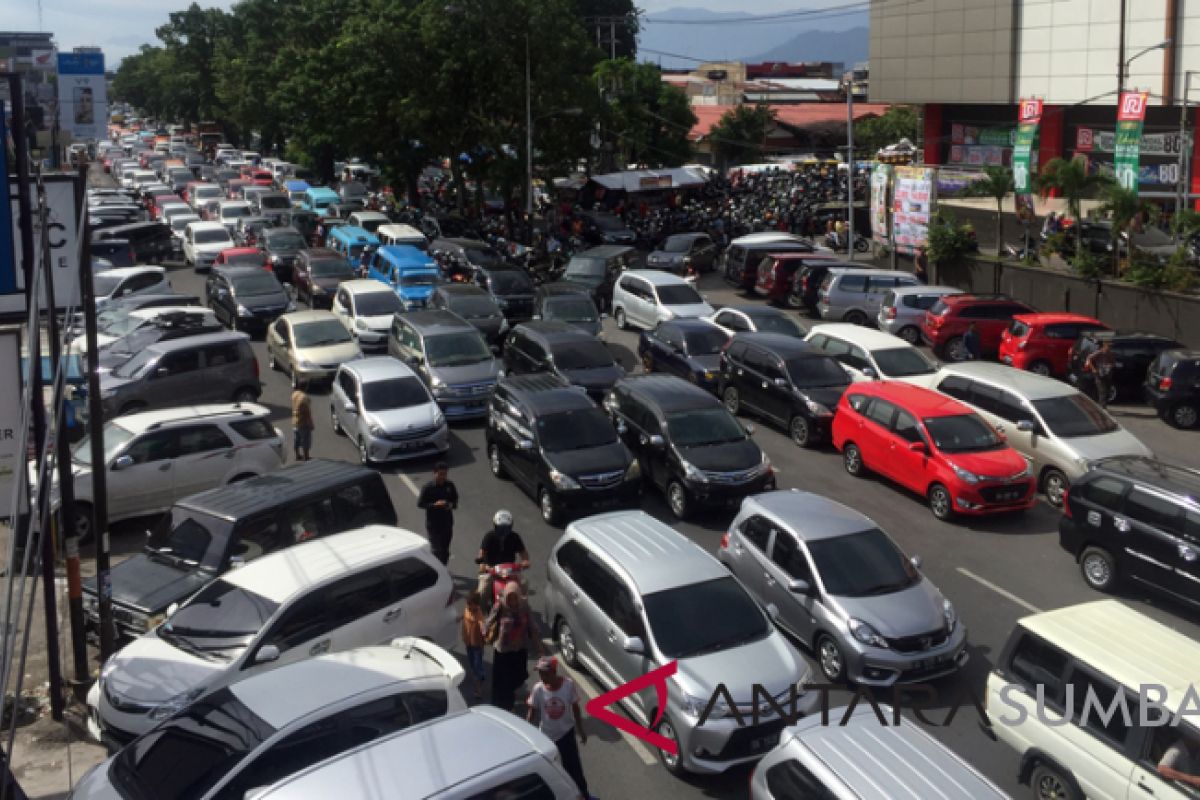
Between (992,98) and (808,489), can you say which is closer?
(808,489)

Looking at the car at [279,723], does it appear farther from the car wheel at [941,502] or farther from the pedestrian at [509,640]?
the car wheel at [941,502]

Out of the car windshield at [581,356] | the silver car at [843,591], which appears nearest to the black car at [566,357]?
the car windshield at [581,356]

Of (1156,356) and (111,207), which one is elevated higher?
(111,207)

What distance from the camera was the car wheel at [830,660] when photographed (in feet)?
37.4

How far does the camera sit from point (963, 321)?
25797 millimetres

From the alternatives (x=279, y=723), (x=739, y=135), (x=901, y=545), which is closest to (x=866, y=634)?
(x=901, y=545)

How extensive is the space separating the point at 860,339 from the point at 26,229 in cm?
1545

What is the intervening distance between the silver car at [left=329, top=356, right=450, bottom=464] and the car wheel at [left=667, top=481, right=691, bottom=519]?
442 centimetres

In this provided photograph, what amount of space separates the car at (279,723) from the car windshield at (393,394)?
10.1 metres

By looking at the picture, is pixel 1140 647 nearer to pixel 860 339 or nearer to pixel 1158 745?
pixel 1158 745

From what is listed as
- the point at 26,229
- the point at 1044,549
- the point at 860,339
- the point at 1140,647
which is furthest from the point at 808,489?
the point at 26,229

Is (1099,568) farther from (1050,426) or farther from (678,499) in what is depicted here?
(678,499)

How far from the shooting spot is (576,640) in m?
11.6

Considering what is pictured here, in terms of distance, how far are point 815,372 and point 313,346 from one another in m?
10.3
